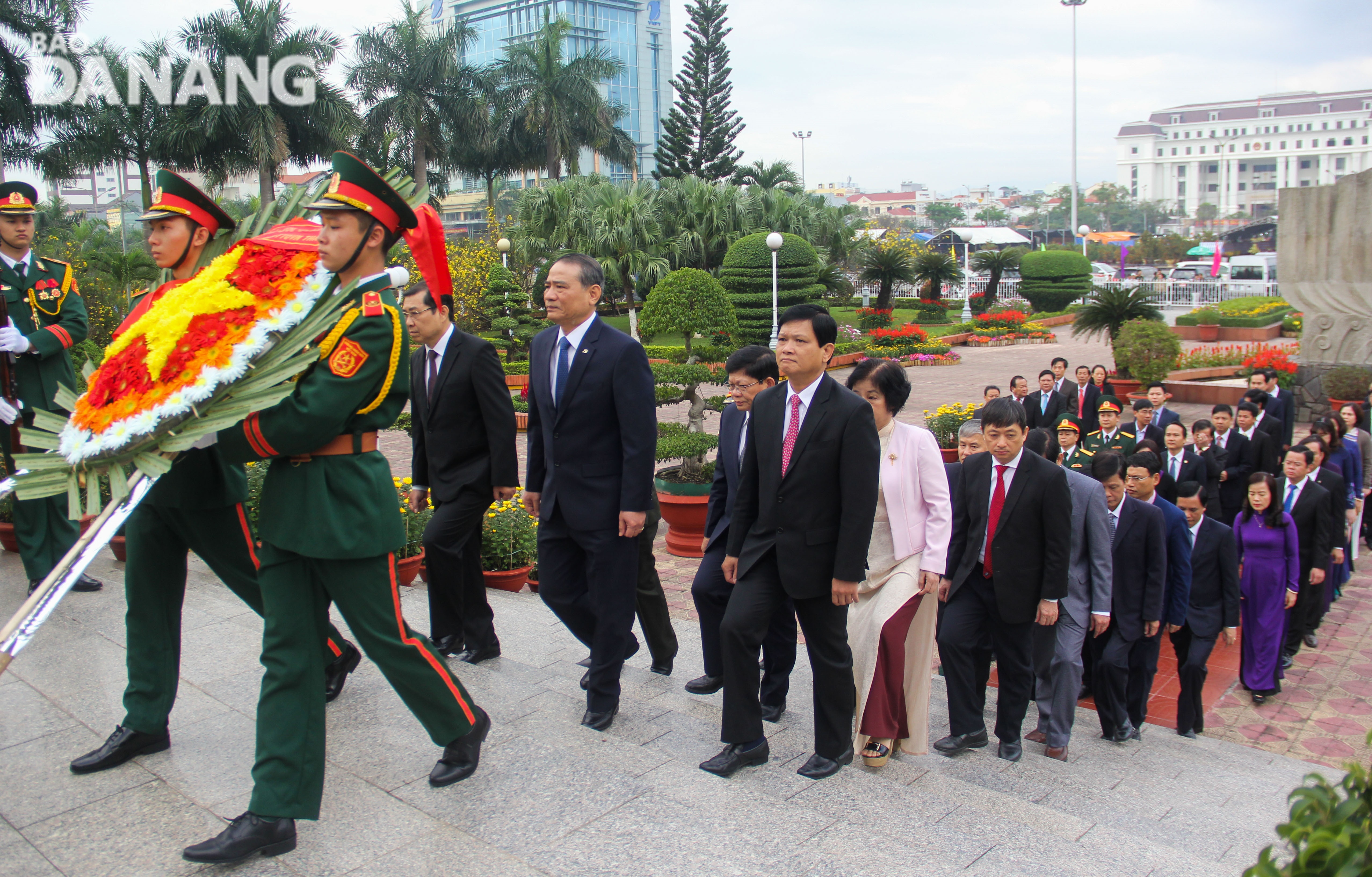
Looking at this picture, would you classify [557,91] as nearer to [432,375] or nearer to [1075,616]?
[432,375]

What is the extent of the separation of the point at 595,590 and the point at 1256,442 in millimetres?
6169

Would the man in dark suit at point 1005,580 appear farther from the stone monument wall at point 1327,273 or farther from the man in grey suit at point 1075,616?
the stone monument wall at point 1327,273

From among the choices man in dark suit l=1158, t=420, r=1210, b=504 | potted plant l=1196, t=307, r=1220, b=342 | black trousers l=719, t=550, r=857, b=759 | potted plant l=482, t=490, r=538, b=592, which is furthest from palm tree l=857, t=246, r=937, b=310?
black trousers l=719, t=550, r=857, b=759

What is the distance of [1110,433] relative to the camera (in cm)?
779

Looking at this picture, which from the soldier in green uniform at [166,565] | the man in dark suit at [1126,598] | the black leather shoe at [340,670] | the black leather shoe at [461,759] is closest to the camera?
the black leather shoe at [461,759]

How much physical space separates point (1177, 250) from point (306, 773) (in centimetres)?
6439

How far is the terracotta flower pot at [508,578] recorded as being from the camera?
5785 millimetres

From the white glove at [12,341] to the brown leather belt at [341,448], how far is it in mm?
2711

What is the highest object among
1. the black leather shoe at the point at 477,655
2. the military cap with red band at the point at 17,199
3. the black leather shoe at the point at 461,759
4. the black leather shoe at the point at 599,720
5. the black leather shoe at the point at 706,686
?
the military cap with red band at the point at 17,199

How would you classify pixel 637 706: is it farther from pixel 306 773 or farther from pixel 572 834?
pixel 306 773

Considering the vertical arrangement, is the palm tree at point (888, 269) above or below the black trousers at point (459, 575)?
above

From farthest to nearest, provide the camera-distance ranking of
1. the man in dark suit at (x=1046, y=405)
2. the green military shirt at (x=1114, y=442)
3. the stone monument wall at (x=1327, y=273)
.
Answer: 1. the stone monument wall at (x=1327, y=273)
2. the man in dark suit at (x=1046, y=405)
3. the green military shirt at (x=1114, y=442)

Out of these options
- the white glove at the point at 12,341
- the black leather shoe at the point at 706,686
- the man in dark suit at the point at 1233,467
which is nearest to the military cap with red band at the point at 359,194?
the black leather shoe at the point at 706,686

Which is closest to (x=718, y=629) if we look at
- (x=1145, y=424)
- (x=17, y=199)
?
(x=17, y=199)
